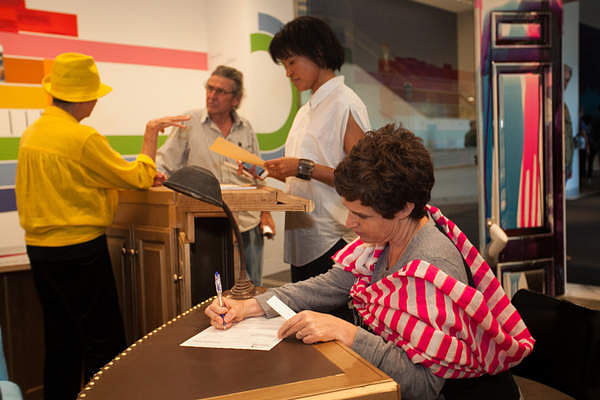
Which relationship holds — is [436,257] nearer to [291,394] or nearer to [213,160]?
[291,394]

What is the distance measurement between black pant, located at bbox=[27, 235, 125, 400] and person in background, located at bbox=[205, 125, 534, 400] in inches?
49.6

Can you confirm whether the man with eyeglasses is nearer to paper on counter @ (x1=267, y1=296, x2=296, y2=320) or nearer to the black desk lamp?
the black desk lamp

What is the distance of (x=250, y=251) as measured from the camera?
125 inches

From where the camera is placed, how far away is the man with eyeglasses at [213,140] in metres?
3.12

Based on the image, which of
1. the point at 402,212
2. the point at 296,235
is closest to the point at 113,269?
the point at 296,235

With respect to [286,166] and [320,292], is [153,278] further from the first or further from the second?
[320,292]

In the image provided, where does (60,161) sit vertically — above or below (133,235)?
above

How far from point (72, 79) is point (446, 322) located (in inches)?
81.2

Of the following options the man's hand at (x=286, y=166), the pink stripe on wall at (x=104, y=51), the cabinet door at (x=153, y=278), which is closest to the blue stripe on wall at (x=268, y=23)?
the pink stripe on wall at (x=104, y=51)

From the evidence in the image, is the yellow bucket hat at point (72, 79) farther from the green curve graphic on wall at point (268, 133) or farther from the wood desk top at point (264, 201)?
the green curve graphic on wall at point (268, 133)

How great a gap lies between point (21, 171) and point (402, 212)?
6.07 feet

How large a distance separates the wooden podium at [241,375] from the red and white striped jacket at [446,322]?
0.38 feet

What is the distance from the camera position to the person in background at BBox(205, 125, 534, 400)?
1142 mm

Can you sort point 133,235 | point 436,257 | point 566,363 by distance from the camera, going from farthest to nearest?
point 133,235 → point 566,363 → point 436,257
